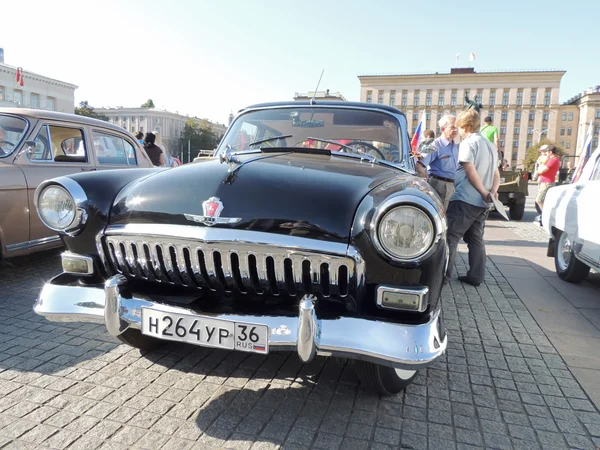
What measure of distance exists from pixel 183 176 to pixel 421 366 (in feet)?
5.11

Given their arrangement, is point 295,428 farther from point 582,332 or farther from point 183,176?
point 582,332

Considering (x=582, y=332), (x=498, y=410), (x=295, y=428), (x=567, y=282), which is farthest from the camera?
(x=567, y=282)

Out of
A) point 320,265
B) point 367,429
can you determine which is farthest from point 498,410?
point 320,265

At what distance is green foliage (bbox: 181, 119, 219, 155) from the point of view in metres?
101

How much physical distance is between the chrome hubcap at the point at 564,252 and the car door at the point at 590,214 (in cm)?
Answer: 63

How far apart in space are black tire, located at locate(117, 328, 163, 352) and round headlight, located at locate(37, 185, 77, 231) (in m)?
0.75

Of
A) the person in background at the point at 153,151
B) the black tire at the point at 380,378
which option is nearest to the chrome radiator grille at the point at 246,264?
the black tire at the point at 380,378

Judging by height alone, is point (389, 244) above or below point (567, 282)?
above

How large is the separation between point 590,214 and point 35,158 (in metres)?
5.63

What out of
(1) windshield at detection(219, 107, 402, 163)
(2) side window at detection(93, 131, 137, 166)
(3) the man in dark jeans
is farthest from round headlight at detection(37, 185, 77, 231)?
(3) the man in dark jeans

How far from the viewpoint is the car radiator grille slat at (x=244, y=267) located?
6.57 feet

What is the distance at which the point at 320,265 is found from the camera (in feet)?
6.59

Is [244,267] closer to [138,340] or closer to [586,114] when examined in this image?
[138,340]

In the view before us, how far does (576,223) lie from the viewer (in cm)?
464
